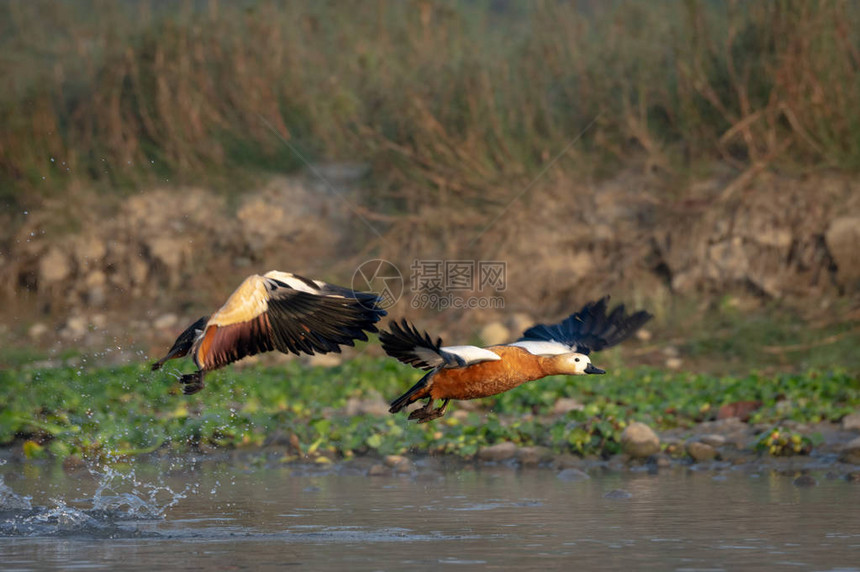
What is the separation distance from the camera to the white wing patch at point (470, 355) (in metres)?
5.76

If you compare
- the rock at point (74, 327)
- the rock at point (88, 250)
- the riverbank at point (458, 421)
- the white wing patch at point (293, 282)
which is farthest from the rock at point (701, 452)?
the rock at point (88, 250)

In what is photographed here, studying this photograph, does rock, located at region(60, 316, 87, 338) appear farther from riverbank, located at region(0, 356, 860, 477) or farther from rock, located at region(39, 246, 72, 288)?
riverbank, located at region(0, 356, 860, 477)

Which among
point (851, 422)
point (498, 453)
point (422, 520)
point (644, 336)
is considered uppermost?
point (644, 336)

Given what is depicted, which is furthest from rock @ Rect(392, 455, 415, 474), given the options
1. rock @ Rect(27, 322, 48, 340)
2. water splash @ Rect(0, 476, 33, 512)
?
rock @ Rect(27, 322, 48, 340)

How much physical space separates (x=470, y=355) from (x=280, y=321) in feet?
3.09

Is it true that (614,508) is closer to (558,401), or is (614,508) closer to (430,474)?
(430,474)

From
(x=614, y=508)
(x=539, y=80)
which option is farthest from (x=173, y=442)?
(x=539, y=80)

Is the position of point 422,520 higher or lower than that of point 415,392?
lower

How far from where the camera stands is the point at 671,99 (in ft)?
45.6

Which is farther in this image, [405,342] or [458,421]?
[458,421]

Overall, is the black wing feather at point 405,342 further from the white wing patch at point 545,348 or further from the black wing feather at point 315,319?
the white wing patch at point 545,348

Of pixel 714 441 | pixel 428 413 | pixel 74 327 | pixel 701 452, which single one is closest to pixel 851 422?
pixel 714 441

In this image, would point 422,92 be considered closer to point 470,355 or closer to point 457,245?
point 457,245

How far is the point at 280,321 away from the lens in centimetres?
594
